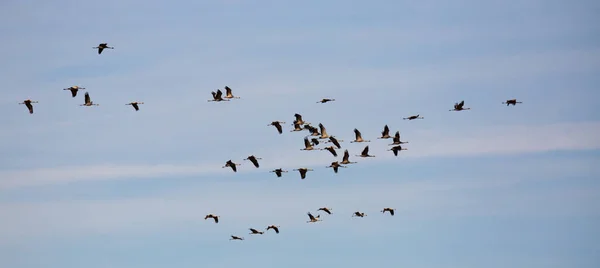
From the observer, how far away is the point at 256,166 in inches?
7333

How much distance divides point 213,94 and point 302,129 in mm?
12035

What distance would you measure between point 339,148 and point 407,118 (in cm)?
963

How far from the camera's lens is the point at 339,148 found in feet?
643

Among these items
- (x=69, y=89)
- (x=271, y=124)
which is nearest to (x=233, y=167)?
(x=271, y=124)

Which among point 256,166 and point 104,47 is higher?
point 104,47

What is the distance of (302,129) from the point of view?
19650 cm

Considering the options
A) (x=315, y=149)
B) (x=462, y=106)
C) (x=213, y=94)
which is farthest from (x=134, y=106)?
(x=462, y=106)

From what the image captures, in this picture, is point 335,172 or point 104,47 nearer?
point 104,47

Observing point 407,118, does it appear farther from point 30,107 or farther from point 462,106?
point 30,107

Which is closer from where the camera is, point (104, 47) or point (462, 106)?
point (104, 47)

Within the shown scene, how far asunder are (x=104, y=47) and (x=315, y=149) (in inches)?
1240

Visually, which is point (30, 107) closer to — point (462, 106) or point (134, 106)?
point (134, 106)

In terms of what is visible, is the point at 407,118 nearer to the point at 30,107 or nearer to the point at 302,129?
the point at 302,129

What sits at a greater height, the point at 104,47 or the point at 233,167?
the point at 104,47
